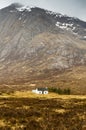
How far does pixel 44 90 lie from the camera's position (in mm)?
156000

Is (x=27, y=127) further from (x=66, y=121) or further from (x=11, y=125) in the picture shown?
(x=66, y=121)

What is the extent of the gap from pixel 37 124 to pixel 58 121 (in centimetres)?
367

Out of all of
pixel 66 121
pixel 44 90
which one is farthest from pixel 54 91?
pixel 66 121

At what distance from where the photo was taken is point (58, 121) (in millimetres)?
39469

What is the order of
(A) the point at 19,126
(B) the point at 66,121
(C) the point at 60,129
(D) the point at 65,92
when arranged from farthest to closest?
(D) the point at 65,92 < (B) the point at 66,121 < (A) the point at 19,126 < (C) the point at 60,129

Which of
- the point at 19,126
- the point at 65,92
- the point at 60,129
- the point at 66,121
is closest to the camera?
the point at 60,129

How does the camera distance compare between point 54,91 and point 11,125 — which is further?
point 54,91

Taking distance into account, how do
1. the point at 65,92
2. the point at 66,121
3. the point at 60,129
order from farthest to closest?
the point at 65,92
the point at 66,121
the point at 60,129

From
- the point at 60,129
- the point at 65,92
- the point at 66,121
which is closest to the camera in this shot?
the point at 60,129

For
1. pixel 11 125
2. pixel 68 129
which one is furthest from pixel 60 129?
pixel 11 125

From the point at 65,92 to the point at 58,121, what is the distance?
111435 millimetres

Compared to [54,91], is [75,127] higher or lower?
higher

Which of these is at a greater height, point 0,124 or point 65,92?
point 0,124

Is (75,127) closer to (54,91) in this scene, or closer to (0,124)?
(0,124)
